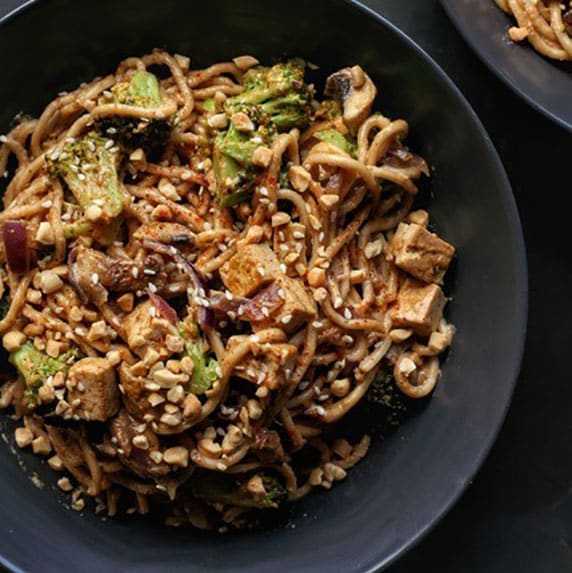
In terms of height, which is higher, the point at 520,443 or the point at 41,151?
the point at 41,151

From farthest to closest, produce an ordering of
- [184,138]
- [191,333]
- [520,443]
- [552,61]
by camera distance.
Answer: [520,443], [552,61], [184,138], [191,333]

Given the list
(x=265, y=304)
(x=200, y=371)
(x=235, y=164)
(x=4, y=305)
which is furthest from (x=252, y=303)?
(x=4, y=305)

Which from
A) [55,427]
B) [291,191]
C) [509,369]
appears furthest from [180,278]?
[509,369]

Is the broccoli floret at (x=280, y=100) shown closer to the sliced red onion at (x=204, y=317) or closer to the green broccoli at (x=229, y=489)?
the sliced red onion at (x=204, y=317)

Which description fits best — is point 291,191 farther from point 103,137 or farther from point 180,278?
point 103,137

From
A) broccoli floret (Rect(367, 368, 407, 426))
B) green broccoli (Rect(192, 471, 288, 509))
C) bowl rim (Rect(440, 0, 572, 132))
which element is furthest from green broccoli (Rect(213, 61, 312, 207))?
green broccoli (Rect(192, 471, 288, 509))

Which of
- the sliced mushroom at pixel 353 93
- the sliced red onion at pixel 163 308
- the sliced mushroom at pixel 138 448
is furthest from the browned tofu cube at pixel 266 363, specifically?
the sliced mushroom at pixel 353 93

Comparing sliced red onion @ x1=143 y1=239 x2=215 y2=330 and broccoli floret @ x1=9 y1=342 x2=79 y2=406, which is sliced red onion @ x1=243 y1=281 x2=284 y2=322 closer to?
sliced red onion @ x1=143 y1=239 x2=215 y2=330
